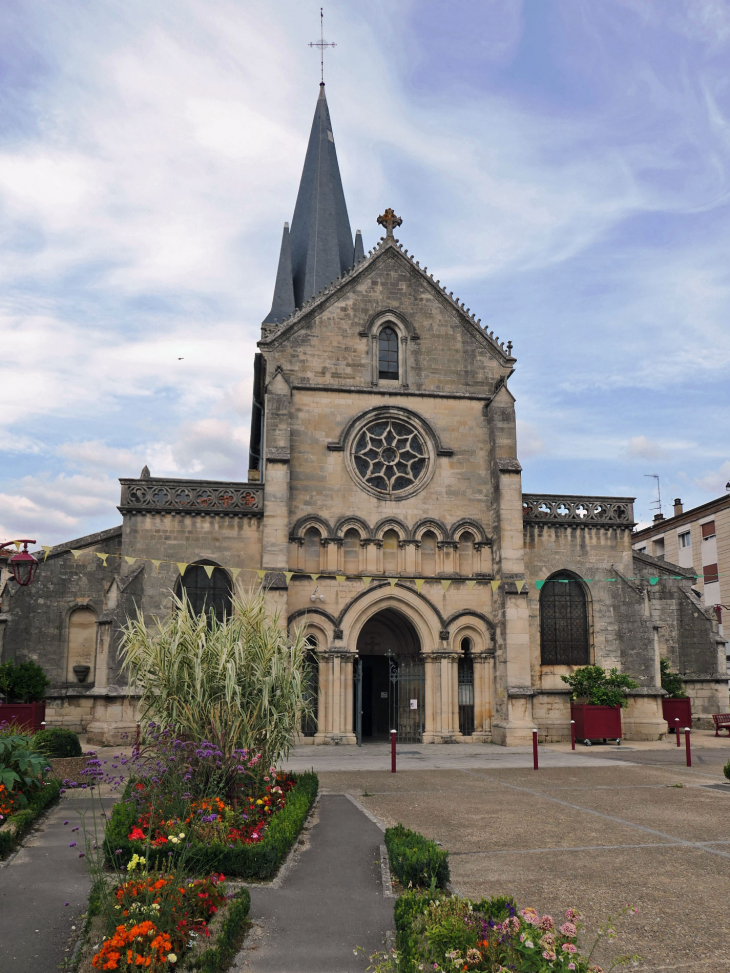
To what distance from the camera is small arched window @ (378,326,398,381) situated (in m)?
24.6

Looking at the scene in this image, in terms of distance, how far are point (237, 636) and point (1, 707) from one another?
811 centimetres

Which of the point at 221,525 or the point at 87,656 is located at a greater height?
the point at 221,525

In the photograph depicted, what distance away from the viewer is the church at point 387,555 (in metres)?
22.0

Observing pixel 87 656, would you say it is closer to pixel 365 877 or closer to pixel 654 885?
pixel 365 877

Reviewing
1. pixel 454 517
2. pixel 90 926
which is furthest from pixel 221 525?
pixel 90 926

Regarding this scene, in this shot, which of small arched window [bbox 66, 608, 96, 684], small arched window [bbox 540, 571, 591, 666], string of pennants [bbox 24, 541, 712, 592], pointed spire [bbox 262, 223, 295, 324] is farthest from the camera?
pointed spire [bbox 262, 223, 295, 324]

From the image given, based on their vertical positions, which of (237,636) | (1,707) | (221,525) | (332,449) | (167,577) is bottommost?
(1,707)

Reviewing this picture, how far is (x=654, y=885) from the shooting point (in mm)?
7602

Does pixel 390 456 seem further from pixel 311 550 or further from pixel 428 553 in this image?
pixel 311 550

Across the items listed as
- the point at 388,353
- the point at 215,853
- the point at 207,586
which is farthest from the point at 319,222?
the point at 215,853

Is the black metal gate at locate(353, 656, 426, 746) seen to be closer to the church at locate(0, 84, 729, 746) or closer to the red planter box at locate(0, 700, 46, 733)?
the church at locate(0, 84, 729, 746)

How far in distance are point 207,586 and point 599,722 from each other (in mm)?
11661

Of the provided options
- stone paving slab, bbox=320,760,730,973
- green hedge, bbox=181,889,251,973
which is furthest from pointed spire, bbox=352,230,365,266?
green hedge, bbox=181,889,251,973

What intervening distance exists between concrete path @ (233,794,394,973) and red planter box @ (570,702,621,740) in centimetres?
1373
